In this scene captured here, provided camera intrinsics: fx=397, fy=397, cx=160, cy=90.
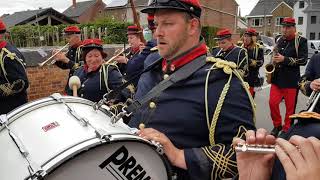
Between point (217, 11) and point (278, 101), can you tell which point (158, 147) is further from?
point (217, 11)

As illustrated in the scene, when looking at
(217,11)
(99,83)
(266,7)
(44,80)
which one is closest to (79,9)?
(217,11)

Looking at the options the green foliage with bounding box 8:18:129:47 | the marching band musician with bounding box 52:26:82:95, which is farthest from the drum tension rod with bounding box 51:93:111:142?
the green foliage with bounding box 8:18:129:47

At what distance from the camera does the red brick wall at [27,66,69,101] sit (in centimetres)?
787

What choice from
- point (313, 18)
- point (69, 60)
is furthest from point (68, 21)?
point (313, 18)

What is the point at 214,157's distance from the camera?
210 centimetres

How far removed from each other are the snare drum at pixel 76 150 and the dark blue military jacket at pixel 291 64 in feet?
Answer: 17.2

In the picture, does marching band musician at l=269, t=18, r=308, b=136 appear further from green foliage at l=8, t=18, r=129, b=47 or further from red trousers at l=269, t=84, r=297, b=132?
green foliage at l=8, t=18, r=129, b=47

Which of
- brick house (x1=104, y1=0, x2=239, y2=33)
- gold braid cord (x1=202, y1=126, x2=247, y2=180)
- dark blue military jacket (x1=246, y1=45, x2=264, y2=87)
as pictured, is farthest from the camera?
brick house (x1=104, y1=0, x2=239, y2=33)

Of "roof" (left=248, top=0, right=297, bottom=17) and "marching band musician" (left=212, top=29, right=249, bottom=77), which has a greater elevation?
"roof" (left=248, top=0, right=297, bottom=17)

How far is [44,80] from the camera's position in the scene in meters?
8.11

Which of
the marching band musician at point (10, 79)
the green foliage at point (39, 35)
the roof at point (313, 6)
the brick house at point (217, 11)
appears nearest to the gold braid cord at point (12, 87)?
the marching band musician at point (10, 79)

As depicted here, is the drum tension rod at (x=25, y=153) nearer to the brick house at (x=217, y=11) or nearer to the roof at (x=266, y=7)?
the brick house at (x=217, y=11)

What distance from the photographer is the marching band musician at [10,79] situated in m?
4.68

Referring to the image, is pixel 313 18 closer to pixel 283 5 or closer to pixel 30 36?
pixel 283 5
